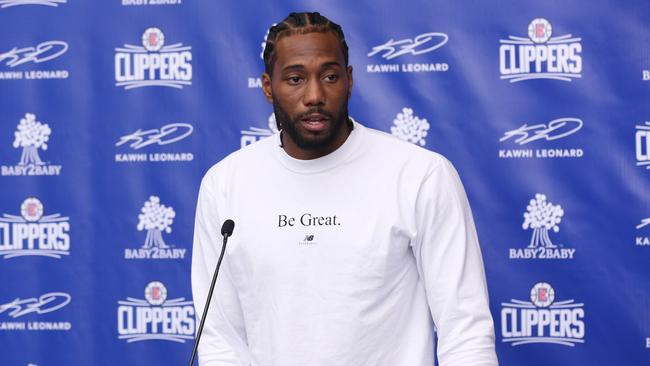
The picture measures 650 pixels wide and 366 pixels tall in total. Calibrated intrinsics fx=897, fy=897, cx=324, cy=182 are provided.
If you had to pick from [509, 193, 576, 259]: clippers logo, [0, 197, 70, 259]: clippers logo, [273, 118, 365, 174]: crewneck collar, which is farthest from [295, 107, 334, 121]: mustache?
[0, 197, 70, 259]: clippers logo

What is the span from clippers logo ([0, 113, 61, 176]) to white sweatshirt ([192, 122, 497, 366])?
4.50ft

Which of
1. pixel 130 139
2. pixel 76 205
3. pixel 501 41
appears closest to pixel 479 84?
pixel 501 41

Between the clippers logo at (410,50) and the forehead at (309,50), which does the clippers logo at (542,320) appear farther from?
the forehead at (309,50)

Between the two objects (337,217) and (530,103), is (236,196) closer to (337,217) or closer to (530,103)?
(337,217)

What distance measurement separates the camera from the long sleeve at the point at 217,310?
1744 mm

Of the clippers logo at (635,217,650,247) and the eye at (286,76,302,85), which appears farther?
the clippers logo at (635,217,650,247)

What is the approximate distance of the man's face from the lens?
64.4 inches

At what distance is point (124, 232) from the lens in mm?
2883

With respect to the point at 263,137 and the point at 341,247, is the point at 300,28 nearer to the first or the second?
the point at 341,247
